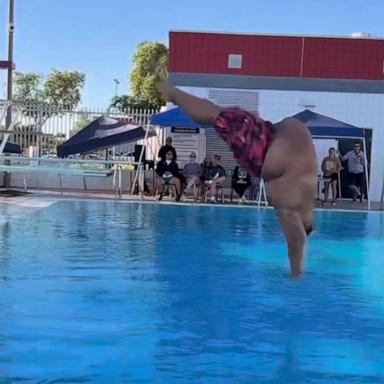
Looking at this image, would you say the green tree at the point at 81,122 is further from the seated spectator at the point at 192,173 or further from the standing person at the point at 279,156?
the standing person at the point at 279,156

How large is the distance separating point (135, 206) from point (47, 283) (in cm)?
803

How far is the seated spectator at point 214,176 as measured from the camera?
52.7ft

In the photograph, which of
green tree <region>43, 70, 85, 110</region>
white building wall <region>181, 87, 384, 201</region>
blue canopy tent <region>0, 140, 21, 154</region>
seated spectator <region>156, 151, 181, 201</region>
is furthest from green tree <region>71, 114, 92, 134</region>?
green tree <region>43, 70, 85, 110</region>

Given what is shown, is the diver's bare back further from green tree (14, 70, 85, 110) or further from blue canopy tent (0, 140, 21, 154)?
green tree (14, 70, 85, 110)

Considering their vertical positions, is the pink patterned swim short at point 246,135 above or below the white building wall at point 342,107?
below

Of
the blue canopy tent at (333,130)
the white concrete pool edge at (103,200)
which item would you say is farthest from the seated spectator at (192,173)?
the blue canopy tent at (333,130)

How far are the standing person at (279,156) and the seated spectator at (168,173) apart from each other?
13.0 metres

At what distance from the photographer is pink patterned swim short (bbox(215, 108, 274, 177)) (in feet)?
8.65

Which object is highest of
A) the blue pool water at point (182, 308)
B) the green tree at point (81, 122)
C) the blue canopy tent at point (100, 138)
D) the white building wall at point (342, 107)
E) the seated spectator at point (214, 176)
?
the white building wall at point (342, 107)

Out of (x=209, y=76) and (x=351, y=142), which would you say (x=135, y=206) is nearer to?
(x=209, y=76)

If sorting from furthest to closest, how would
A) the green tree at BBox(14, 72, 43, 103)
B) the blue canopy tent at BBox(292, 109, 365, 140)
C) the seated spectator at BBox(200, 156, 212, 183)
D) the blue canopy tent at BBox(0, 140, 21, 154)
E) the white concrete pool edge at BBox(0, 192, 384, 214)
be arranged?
1. the green tree at BBox(14, 72, 43, 103)
2. the blue canopy tent at BBox(0, 140, 21, 154)
3. the seated spectator at BBox(200, 156, 212, 183)
4. the blue canopy tent at BBox(292, 109, 365, 140)
5. the white concrete pool edge at BBox(0, 192, 384, 214)

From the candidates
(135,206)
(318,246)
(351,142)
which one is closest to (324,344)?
(318,246)

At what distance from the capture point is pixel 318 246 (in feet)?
32.7

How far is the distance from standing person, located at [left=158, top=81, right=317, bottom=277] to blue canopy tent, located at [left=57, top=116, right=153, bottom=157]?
45.8ft
